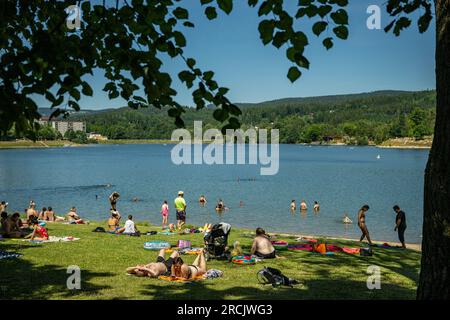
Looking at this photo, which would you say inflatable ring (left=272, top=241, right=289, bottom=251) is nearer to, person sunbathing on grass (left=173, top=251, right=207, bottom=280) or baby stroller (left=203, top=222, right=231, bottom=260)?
baby stroller (left=203, top=222, right=231, bottom=260)

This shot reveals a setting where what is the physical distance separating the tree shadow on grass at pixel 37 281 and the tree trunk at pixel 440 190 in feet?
22.5

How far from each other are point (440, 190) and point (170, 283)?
24.3 ft

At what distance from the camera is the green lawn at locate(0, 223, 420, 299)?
9.88 m

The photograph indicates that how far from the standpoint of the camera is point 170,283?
10984mm

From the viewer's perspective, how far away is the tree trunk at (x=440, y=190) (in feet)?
16.3

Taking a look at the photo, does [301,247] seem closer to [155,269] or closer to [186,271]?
[186,271]

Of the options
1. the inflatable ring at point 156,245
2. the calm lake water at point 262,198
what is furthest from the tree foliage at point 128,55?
the calm lake water at point 262,198

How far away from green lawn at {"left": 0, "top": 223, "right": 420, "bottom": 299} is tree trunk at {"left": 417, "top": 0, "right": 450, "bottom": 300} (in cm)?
491

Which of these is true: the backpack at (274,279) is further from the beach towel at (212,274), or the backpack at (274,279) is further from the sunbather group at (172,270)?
the sunbather group at (172,270)

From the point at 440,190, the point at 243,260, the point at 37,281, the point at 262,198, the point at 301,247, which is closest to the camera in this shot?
the point at 440,190

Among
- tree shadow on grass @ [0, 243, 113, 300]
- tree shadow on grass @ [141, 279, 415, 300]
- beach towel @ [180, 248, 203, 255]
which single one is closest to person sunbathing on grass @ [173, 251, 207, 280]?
tree shadow on grass @ [141, 279, 415, 300]

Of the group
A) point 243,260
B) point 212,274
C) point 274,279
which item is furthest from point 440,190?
point 243,260
